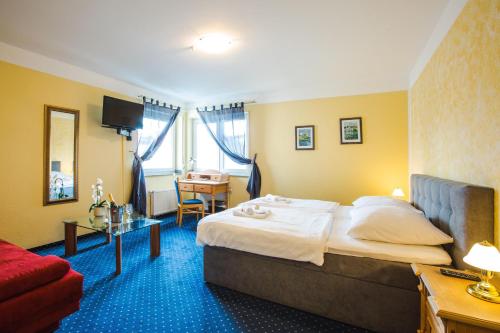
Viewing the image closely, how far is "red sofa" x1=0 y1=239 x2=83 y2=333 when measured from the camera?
4.93 ft

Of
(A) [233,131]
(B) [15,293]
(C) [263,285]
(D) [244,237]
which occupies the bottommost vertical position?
(C) [263,285]

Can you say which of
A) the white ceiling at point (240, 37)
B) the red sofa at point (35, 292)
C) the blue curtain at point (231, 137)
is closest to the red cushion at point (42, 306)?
the red sofa at point (35, 292)

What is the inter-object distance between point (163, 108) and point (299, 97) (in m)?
2.80

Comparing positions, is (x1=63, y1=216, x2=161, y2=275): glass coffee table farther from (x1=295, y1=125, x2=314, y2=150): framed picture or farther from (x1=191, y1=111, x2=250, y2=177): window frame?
(x1=295, y1=125, x2=314, y2=150): framed picture

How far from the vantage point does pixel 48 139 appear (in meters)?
3.26

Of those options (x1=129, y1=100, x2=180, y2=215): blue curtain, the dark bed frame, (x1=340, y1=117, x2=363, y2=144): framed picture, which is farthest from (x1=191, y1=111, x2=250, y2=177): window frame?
the dark bed frame

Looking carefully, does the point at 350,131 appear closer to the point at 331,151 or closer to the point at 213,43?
the point at 331,151

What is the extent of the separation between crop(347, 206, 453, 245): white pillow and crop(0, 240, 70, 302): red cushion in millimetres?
2319

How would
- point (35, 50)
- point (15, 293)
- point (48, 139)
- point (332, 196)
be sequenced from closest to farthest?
point (15, 293), point (35, 50), point (48, 139), point (332, 196)

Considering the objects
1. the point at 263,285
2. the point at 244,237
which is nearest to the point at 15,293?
the point at 244,237

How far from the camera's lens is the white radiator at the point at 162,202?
15.4ft

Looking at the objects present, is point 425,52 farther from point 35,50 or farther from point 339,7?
point 35,50

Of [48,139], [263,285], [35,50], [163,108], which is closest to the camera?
[263,285]

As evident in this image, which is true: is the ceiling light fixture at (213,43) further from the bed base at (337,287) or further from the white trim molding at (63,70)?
the bed base at (337,287)
